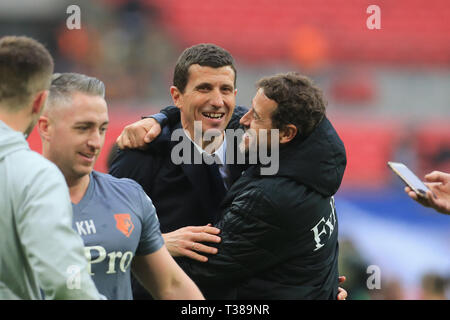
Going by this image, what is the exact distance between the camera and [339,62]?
36.6 feet

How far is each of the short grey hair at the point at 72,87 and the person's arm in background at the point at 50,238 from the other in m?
0.56

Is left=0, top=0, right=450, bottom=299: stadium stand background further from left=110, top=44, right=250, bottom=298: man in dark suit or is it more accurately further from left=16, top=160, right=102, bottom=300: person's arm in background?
left=16, top=160, right=102, bottom=300: person's arm in background

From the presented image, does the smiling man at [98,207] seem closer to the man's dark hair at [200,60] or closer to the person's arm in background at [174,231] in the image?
the person's arm in background at [174,231]

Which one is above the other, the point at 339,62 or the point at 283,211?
the point at 339,62

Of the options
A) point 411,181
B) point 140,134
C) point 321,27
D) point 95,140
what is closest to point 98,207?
point 95,140

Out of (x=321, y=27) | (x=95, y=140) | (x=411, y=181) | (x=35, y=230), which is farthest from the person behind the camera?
(x=321, y=27)

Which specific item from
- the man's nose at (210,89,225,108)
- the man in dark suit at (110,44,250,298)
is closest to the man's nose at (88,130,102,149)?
the man in dark suit at (110,44,250,298)

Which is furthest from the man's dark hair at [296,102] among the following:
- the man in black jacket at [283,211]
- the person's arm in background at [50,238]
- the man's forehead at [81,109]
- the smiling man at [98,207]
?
the person's arm in background at [50,238]

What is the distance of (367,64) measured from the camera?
1120cm

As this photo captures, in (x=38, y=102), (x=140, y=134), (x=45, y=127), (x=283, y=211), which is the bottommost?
(x=283, y=211)

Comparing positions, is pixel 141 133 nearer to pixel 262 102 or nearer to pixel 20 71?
pixel 262 102

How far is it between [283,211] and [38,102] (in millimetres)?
1343

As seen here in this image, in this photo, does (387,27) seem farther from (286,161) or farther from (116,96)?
(286,161)

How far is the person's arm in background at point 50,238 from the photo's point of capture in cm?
175
